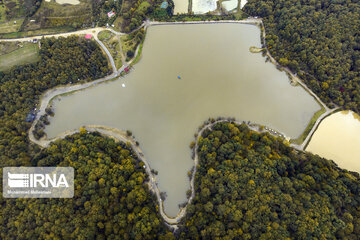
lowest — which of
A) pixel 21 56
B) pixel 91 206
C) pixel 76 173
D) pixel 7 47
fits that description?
pixel 91 206

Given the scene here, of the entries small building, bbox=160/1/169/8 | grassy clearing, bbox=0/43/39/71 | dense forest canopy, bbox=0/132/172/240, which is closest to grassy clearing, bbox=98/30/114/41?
grassy clearing, bbox=0/43/39/71

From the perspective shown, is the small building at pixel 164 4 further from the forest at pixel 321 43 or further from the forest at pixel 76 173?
the forest at pixel 321 43

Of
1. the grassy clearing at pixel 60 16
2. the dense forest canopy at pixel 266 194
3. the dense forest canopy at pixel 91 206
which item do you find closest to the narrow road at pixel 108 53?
the grassy clearing at pixel 60 16

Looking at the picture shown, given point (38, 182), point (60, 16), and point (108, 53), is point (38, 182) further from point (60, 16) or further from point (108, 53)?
point (60, 16)

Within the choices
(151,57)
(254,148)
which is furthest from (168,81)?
(254,148)

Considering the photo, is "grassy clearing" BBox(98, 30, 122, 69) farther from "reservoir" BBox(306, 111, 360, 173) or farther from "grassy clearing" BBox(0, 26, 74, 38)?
"reservoir" BBox(306, 111, 360, 173)

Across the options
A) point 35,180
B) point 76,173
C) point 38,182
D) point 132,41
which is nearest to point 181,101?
point 132,41

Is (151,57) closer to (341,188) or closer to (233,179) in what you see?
(233,179)
